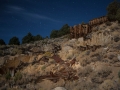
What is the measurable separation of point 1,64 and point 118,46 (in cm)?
1210

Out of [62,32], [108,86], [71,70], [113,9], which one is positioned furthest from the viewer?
[62,32]

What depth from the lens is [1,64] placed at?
14.4 meters

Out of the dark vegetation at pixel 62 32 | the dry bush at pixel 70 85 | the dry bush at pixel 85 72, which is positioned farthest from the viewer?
the dark vegetation at pixel 62 32

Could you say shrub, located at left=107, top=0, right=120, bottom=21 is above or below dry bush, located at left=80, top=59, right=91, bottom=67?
above

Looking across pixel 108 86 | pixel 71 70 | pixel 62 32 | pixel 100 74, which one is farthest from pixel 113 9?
pixel 108 86

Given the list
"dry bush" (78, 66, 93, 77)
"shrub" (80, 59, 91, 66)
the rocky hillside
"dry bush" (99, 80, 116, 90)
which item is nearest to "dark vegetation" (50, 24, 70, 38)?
the rocky hillside

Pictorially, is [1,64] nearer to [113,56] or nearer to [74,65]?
[74,65]

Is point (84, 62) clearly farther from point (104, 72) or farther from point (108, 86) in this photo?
point (108, 86)

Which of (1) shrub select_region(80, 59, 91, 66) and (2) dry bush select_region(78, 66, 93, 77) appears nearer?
(2) dry bush select_region(78, 66, 93, 77)

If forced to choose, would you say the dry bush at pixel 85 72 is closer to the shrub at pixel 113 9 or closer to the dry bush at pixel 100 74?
the dry bush at pixel 100 74

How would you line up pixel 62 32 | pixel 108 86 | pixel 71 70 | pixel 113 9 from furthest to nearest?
pixel 62 32
pixel 113 9
pixel 71 70
pixel 108 86

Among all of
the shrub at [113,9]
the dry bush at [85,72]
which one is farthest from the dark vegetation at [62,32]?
the dry bush at [85,72]

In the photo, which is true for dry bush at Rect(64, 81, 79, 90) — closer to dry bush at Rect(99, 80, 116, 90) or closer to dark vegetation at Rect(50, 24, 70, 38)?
dry bush at Rect(99, 80, 116, 90)

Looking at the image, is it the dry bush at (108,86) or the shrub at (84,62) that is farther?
the shrub at (84,62)
